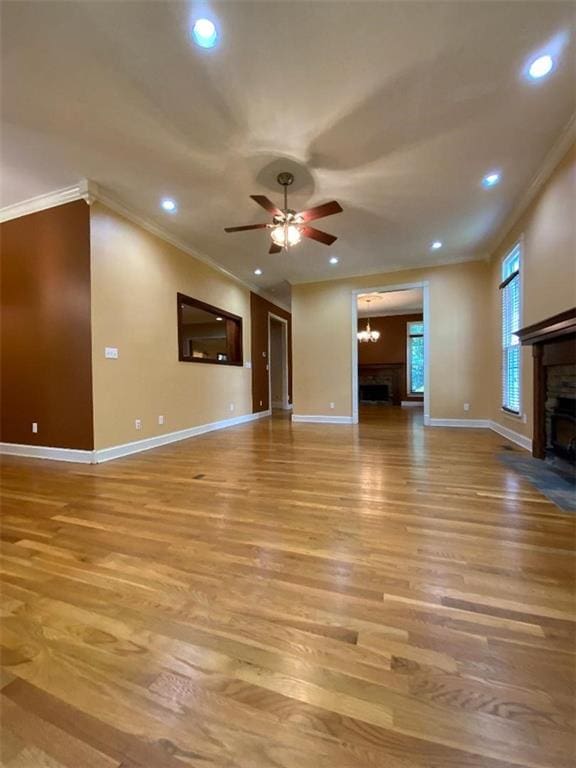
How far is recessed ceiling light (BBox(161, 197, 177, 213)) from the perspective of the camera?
380cm

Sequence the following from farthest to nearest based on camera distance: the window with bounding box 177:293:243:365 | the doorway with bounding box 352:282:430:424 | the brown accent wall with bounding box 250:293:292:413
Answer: the doorway with bounding box 352:282:430:424
the brown accent wall with bounding box 250:293:292:413
the window with bounding box 177:293:243:365

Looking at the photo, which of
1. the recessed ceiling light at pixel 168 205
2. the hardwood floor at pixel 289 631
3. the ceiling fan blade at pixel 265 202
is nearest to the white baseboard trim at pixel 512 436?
the hardwood floor at pixel 289 631

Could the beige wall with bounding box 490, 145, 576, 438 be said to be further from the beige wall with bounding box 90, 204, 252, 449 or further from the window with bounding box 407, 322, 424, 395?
the window with bounding box 407, 322, 424, 395

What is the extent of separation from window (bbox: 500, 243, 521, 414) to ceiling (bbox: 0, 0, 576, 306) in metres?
0.98

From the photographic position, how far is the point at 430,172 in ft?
10.7

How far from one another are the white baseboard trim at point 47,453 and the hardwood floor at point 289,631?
1105 mm

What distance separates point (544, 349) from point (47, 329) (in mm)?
5556

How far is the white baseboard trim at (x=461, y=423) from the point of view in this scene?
5.73m

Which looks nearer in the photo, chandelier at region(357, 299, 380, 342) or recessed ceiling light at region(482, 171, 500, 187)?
recessed ceiling light at region(482, 171, 500, 187)

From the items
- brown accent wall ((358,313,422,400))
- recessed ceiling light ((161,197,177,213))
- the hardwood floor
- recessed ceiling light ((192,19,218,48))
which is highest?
recessed ceiling light ((161,197,177,213))

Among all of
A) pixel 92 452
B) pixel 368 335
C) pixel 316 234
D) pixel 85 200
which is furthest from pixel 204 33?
pixel 368 335

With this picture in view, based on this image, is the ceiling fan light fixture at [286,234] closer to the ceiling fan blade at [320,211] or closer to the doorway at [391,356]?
the ceiling fan blade at [320,211]

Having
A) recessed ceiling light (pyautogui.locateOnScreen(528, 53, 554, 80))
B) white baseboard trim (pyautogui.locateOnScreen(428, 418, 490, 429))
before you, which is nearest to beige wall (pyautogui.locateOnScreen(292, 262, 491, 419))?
white baseboard trim (pyautogui.locateOnScreen(428, 418, 490, 429))

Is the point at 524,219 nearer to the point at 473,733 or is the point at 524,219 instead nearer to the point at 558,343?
the point at 558,343
